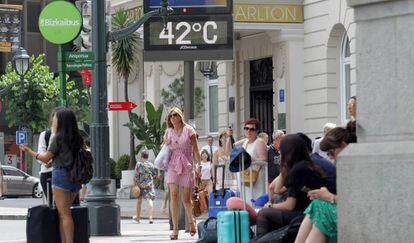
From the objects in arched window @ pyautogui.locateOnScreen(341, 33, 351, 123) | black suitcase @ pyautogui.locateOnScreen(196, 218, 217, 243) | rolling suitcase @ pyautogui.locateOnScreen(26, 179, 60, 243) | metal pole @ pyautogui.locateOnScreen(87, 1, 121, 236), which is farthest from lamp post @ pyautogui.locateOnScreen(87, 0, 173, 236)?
arched window @ pyautogui.locateOnScreen(341, 33, 351, 123)

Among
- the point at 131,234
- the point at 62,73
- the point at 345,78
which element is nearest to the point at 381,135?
the point at 62,73

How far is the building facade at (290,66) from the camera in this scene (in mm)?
30266

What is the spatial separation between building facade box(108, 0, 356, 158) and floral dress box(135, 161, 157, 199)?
624cm

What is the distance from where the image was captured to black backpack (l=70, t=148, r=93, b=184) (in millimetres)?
12953

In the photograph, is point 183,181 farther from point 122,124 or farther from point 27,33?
point 27,33

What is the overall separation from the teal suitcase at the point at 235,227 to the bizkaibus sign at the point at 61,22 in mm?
7272

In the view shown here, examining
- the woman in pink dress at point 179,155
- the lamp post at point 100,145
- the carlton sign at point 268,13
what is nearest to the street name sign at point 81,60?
the lamp post at point 100,145

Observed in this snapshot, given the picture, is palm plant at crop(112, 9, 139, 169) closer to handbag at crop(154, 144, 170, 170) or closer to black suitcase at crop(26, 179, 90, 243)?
handbag at crop(154, 144, 170, 170)

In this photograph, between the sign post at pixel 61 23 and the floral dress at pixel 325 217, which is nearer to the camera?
the floral dress at pixel 325 217

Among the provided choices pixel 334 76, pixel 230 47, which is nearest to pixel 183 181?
pixel 230 47

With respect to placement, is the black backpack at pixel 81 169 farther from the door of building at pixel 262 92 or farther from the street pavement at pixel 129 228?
the door of building at pixel 262 92

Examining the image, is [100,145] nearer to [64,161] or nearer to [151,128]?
[64,161]

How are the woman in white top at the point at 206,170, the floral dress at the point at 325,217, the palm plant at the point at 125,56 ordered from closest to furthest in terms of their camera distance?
the floral dress at the point at 325,217
the woman in white top at the point at 206,170
the palm plant at the point at 125,56

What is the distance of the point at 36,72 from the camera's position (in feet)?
180
